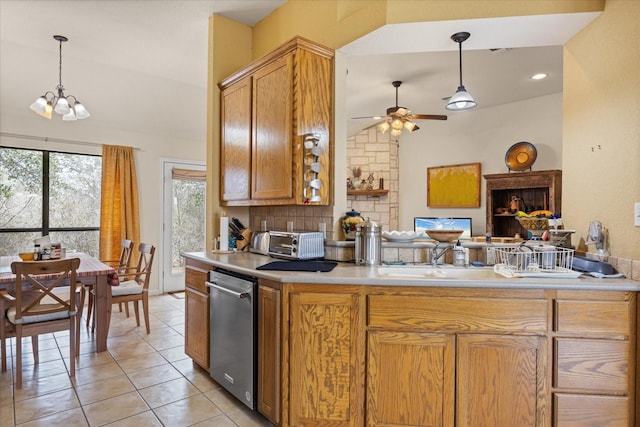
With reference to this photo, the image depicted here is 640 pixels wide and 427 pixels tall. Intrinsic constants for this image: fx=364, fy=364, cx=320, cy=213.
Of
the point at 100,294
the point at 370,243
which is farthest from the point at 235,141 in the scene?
the point at 100,294

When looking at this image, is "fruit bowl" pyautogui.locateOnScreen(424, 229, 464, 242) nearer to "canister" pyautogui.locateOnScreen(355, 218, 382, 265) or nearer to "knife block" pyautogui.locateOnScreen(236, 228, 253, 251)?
"canister" pyautogui.locateOnScreen(355, 218, 382, 265)

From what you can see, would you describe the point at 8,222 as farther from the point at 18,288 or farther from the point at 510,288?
the point at 510,288

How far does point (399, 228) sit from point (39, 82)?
5645 mm

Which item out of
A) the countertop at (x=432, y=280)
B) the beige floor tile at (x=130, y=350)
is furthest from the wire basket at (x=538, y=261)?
the beige floor tile at (x=130, y=350)

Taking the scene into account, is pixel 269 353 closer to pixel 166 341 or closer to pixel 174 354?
pixel 174 354

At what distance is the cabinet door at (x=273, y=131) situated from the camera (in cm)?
260

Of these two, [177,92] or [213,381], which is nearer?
[213,381]

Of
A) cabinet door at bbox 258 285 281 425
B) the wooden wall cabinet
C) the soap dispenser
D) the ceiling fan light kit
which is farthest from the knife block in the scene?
the wooden wall cabinet

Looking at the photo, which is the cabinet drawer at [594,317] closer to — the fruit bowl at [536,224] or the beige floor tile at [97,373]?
the fruit bowl at [536,224]

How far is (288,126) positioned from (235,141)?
734mm

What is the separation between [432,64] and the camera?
13.1ft

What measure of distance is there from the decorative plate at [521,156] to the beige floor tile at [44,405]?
5688 mm

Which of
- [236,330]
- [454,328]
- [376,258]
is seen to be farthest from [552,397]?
[236,330]

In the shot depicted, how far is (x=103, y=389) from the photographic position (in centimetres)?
258
